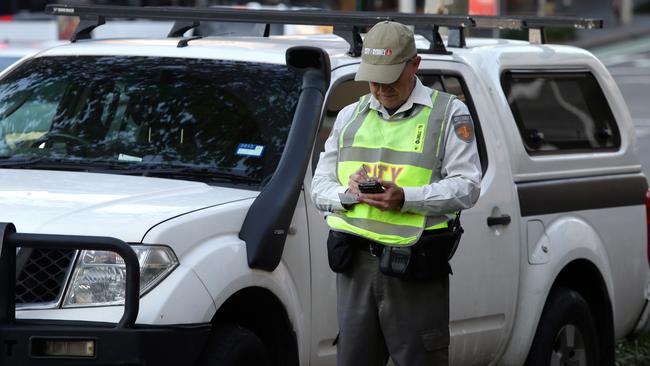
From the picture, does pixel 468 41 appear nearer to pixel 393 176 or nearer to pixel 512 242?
pixel 512 242

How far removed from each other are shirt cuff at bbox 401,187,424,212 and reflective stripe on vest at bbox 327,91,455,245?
0.27ft

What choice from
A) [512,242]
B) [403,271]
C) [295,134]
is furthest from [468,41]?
[403,271]

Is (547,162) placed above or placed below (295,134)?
below

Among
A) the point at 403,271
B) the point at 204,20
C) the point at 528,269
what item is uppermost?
the point at 204,20

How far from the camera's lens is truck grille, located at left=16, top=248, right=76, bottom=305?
4520 millimetres

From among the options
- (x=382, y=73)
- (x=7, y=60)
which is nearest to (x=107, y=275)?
(x=382, y=73)

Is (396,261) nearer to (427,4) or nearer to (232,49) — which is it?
(232,49)

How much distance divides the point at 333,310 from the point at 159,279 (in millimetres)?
955

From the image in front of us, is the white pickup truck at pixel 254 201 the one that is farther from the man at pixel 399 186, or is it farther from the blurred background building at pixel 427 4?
the blurred background building at pixel 427 4

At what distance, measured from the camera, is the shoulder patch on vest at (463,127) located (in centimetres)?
474

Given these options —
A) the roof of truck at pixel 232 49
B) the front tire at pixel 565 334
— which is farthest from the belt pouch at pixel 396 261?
the front tire at pixel 565 334

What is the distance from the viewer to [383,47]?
4645 millimetres

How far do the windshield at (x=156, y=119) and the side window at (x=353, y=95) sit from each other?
6.3 inches

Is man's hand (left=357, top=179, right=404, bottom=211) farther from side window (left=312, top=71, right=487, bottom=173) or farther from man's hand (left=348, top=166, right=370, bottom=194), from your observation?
side window (left=312, top=71, right=487, bottom=173)
